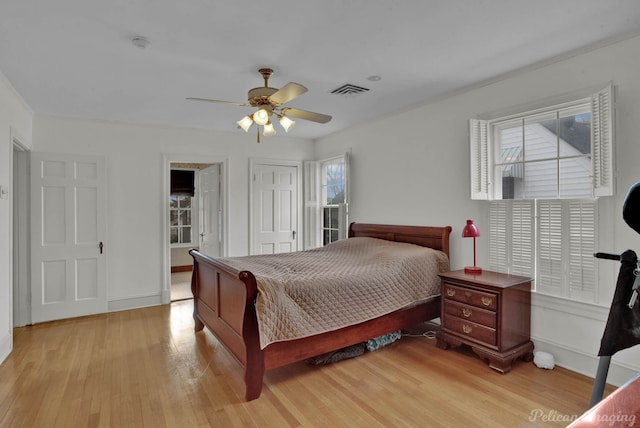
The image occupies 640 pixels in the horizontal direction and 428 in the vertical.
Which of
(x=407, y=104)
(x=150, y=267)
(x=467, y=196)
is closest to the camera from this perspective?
(x=467, y=196)

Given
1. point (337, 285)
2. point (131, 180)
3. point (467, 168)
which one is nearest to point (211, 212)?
point (131, 180)

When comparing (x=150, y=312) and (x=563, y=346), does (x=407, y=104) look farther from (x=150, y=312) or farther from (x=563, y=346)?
(x=150, y=312)

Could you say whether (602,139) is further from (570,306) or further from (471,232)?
(570,306)

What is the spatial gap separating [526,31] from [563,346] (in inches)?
93.7

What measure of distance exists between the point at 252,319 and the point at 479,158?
247 centimetres

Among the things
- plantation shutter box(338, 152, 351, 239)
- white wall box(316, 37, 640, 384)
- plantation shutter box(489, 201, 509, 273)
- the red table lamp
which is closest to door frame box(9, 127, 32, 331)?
plantation shutter box(338, 152, 351, 239)

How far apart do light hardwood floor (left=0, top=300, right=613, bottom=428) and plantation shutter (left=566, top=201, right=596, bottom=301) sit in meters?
0.66

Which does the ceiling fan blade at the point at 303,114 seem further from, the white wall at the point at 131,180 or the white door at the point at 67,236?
the white door at the point at 67,236

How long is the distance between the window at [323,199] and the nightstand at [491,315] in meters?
2.45

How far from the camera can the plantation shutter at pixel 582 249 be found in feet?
8.70

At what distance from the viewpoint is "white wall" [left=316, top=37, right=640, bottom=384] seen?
98.2 inches

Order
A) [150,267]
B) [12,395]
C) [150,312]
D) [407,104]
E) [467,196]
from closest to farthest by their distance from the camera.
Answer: [12,395], [467,196], [407,104], [150,312], [150,267]

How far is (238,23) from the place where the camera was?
223cm

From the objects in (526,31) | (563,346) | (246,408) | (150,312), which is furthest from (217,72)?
(563,346)
